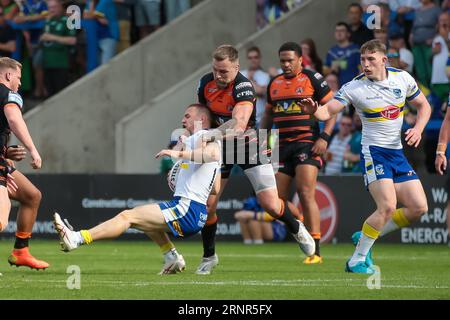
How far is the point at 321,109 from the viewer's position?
1247 cm

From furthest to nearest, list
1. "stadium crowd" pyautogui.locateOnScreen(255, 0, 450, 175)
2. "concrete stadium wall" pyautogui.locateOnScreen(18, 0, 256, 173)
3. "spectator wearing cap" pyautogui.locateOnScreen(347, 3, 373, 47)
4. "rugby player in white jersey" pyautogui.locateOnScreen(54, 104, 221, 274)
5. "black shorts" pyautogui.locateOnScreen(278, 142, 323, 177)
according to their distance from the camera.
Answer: "concrete stadium wall" pyautogui.locateOnScreen(18, 0, 256, 173) → "spectator wearing cap" pyautogui.locateOnScreen(347, 3, 373, 47) → "stadium crowd" pyautogui.locateOnScreen(255, 0, 450, 175) → "black shorts" pyautogui.locateOnScreen(278, 142, 323, 177) → "rugby player in white jersey" pyautogui.locateOnScreen(54, 104, 221, 274)

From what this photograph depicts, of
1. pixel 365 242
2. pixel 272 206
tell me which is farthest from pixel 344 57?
pixel 365 242

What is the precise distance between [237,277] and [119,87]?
11845 millimetres

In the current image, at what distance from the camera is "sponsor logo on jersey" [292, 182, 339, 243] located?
19688 millimetres

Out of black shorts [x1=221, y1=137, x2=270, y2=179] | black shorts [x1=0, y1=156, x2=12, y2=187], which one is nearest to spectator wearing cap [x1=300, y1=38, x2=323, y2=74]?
black shorts [x1=221, y1=137, x2=270, y2=179]

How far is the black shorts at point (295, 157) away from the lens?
49.6ft

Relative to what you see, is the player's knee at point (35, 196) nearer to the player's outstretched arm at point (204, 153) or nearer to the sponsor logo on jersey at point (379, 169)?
the player's outstretched arm at point (204, 153)

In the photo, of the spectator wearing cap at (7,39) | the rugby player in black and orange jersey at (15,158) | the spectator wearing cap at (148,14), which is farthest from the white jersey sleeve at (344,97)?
the spectator wearing cap at (7,39)

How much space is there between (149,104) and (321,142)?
27.5 ft

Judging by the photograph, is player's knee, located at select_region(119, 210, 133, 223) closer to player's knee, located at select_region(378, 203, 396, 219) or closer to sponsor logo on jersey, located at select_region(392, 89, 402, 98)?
player's knee, located at select_region(378, 203, 396, 219)

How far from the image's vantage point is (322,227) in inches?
777

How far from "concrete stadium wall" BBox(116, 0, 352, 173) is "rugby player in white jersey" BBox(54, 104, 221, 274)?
34.6 feet

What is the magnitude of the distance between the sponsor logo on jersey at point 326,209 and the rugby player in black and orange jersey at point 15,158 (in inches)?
288
